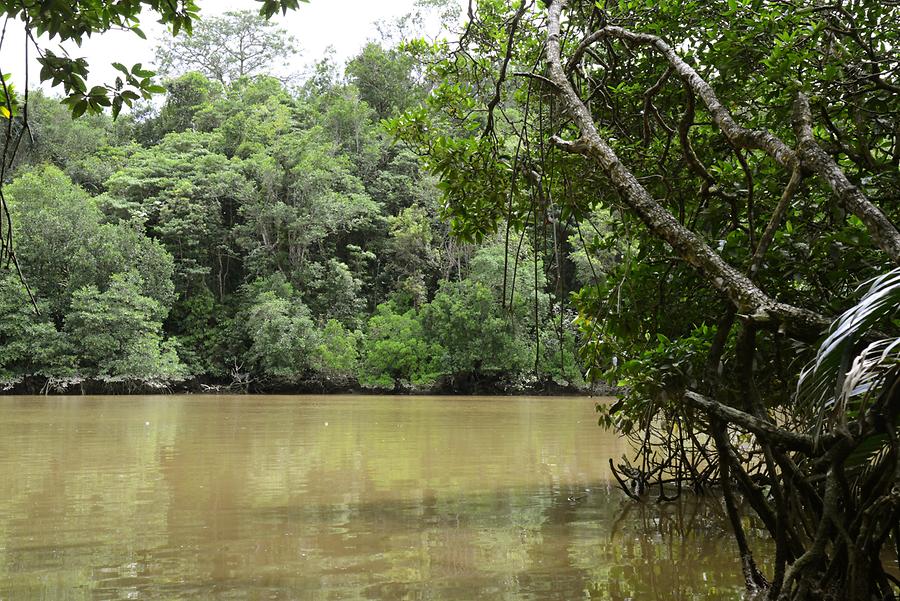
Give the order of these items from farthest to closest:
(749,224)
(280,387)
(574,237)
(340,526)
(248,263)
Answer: (248,263), (280,387), (574,237), (340,526), (749,224)

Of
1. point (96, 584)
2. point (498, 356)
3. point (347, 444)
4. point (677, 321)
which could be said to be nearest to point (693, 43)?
point (677, 321)

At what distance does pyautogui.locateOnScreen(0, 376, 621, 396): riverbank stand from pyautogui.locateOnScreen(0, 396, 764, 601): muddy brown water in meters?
19.0

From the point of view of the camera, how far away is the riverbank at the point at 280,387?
93.4ft

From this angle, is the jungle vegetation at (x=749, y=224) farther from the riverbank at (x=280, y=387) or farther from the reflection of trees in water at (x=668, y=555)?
the riverbank at (x=280, y=387)

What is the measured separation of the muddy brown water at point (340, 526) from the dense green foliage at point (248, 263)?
64.8 ft

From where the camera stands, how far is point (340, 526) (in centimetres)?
545

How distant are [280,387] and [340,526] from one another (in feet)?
88.8

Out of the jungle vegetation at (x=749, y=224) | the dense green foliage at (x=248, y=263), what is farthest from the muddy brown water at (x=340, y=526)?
the dense green foliage at (x=248, y=263)

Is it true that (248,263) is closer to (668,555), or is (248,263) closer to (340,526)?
(340,526)

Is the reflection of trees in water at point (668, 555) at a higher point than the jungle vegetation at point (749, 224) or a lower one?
lower

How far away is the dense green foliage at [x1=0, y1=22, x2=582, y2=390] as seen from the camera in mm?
29109

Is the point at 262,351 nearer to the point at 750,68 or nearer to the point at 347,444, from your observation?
the point at 347,444

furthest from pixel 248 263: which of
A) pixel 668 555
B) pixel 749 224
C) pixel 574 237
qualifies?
pixel 749 224

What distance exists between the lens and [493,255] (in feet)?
110
